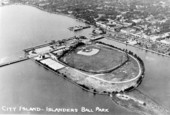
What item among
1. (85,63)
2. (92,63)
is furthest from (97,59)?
(85,63)

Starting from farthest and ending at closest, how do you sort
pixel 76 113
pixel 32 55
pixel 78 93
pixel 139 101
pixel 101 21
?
1. pixel 101 21
2. pixel 32 55
3. pixel 78 93
4. pixel 139 101
5. pixel 76 113

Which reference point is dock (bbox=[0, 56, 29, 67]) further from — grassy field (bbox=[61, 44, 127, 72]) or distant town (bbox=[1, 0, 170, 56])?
distant town (bbox=[1, 0, 170, 56])

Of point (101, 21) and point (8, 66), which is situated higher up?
point (101, 21)

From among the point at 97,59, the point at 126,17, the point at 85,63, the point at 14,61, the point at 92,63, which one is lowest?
the point at 14,61

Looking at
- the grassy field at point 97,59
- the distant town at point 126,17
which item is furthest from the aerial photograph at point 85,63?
the distant town at point 126,17

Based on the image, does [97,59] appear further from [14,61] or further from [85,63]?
[14,61]

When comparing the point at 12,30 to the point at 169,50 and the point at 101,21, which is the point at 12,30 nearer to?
the point at 101,21

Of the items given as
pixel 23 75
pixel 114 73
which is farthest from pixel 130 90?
pixel 23 75
